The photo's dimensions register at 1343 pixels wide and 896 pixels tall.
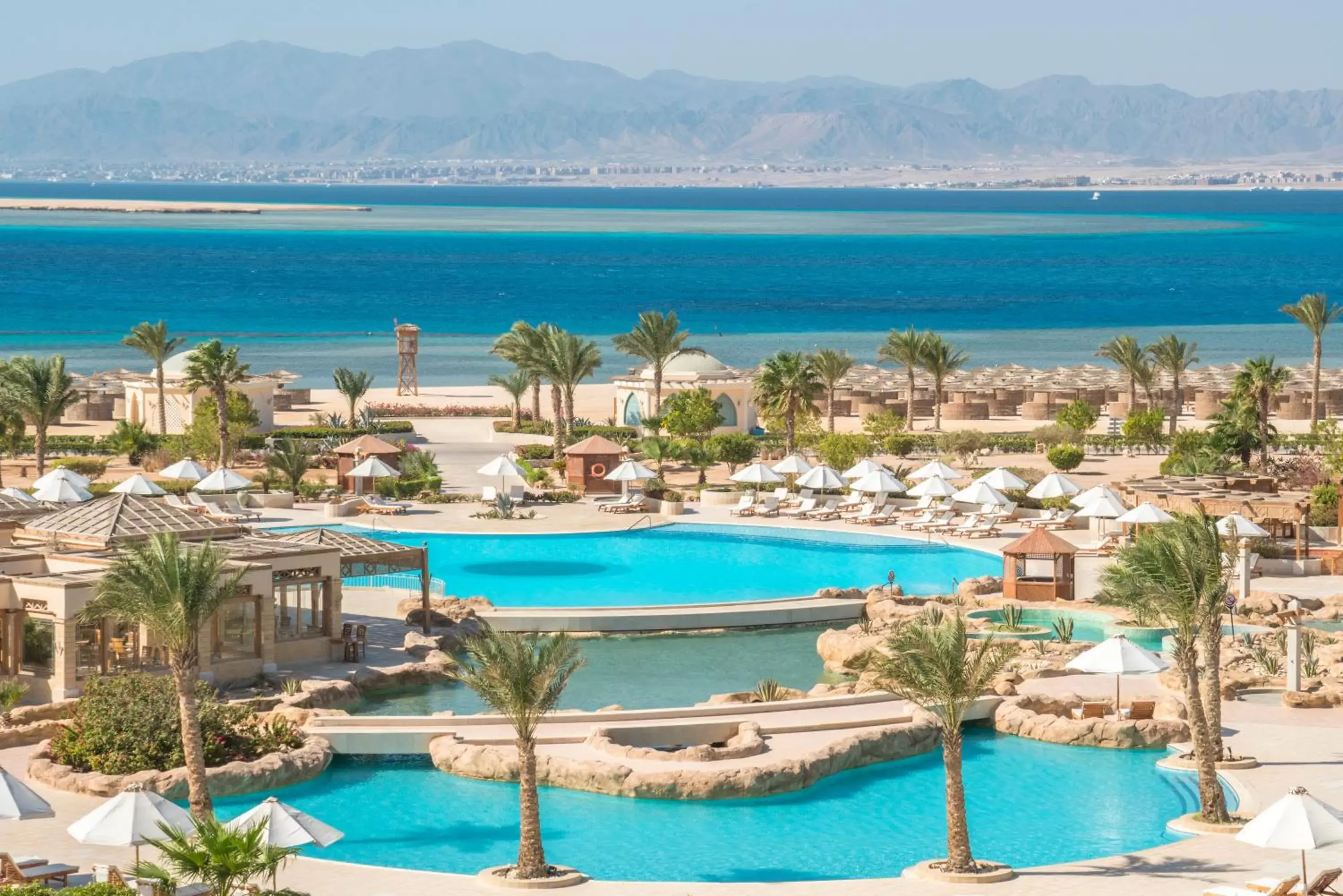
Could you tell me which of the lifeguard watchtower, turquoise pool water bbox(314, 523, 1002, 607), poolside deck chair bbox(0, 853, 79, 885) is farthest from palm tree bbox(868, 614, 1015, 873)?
the lifeguard watchtower

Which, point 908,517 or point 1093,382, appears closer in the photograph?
point 908,517

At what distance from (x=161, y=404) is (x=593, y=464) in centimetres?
1504

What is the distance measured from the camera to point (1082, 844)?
23.1m

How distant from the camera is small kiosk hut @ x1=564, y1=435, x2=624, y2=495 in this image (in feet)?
164

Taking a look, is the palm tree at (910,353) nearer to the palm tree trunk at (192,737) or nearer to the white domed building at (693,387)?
the white domed building at (693,387)

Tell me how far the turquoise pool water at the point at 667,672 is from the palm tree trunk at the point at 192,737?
703cm

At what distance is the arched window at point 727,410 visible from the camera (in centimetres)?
6078

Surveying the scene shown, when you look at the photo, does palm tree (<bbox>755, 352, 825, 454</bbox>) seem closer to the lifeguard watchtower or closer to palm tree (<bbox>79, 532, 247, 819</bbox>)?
the lifeguard watchtower

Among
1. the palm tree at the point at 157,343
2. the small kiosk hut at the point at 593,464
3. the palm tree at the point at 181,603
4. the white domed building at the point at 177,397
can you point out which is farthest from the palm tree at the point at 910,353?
the palm tree at the point at 181,603

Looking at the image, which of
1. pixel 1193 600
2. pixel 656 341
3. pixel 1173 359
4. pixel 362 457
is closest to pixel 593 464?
pixel 362 457

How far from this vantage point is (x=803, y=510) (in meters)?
46.2

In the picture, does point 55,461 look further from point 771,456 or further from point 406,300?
point 406,300

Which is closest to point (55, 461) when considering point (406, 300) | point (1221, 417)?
point (1221, 417)

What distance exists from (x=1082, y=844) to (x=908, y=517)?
73.5ft
